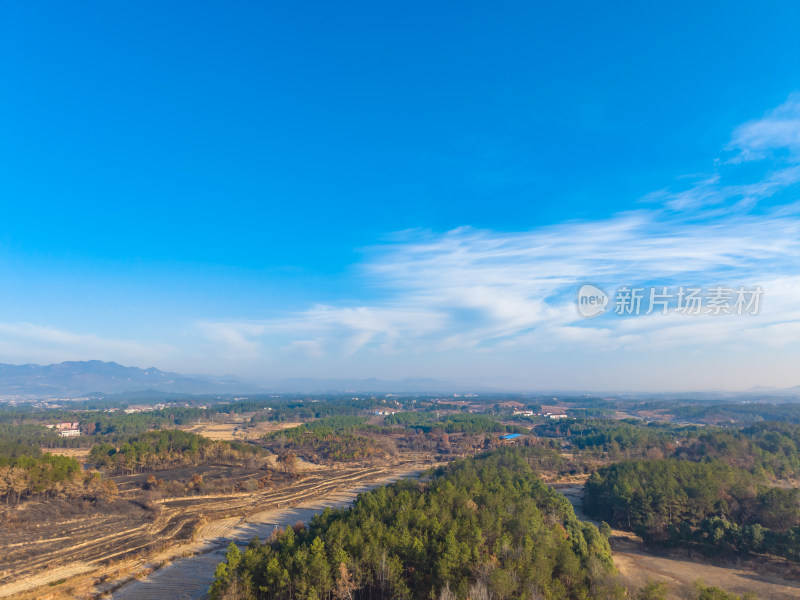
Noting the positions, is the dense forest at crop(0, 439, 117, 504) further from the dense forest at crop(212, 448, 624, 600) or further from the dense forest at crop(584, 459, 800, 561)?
the dense forest at crop(584, 459, 800, 561)

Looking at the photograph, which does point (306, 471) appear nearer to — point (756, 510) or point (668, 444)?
point (756, 510)

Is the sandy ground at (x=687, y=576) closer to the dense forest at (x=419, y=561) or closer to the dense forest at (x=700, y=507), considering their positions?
the dense forest at (x=700, y=507)

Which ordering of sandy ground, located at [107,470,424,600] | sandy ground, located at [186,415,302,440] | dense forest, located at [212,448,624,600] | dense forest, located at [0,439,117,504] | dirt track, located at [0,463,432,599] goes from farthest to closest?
sandy ground, located at [186,415,302,440] → dense forest, located at [0,439,117,504] → dirt track, located at [0,463,432,599] → sandy ground, located at [107,470,424,600] → dense forest, located at [212,448,624,600]

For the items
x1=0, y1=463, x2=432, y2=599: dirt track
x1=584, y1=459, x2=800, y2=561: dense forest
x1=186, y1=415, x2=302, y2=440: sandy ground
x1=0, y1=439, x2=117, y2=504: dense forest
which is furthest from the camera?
x1=186, y1=415, x2=302, y2=440: sandy ground

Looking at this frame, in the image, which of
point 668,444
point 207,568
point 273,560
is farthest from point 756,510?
point 668,444

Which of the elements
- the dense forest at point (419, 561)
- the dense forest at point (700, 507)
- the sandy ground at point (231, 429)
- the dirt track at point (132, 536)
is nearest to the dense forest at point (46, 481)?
the dirt track at point (132, 536)

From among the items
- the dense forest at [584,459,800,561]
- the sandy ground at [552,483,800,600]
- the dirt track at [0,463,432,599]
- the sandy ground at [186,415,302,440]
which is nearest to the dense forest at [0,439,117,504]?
the dirt track at [0,463,432,599]
